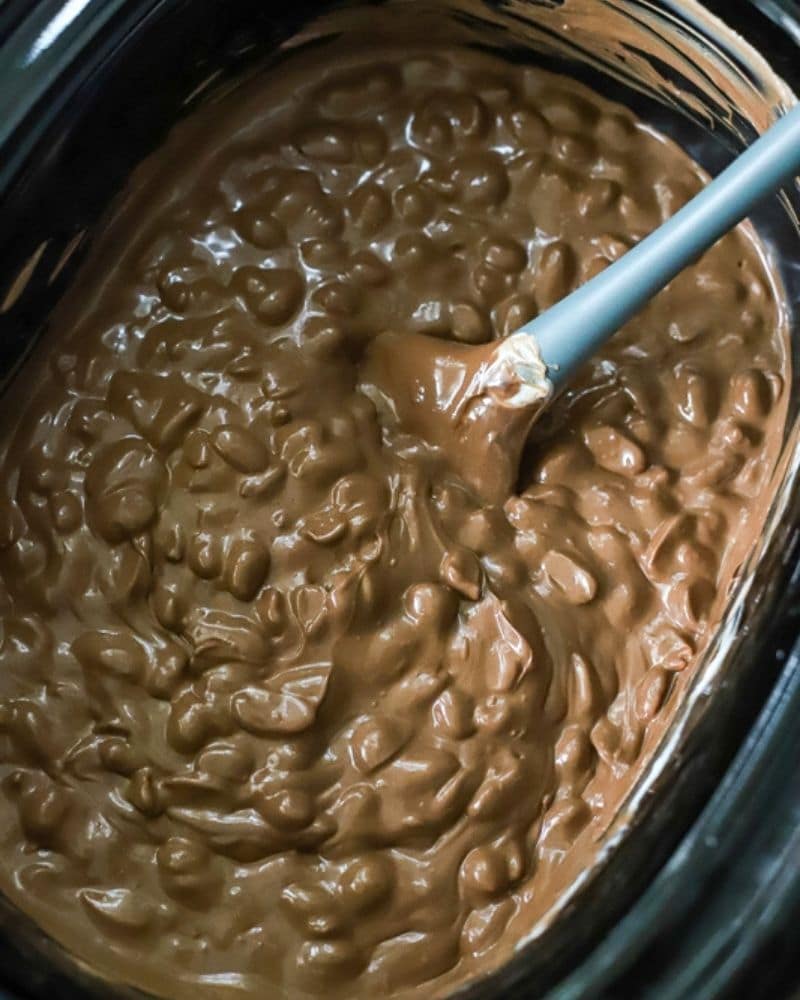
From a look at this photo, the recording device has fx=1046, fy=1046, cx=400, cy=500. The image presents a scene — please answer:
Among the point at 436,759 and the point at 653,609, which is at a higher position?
the point at 653,609


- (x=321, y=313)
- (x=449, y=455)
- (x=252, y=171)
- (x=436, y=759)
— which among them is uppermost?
(x=252, y=171)

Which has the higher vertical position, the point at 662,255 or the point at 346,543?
the point at 662,255

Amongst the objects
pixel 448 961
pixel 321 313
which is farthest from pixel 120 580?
pixel 448 961

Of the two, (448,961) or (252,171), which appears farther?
(252,171)

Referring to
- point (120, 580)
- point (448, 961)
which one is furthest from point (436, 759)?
→ point (120, 580)

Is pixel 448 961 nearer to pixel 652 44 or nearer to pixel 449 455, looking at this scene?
pixel 449 455
